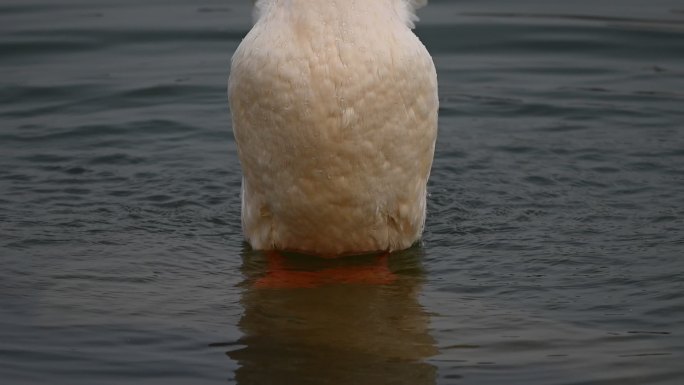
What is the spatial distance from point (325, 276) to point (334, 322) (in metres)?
0.69

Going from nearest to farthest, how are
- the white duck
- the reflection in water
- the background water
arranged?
the reflection in water
the background water
the white duck

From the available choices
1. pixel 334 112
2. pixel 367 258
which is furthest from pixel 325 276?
pixel 334 112

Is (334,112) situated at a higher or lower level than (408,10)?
lower

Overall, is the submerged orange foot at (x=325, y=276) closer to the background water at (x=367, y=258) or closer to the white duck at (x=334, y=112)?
the background water at (x=367, y=258)

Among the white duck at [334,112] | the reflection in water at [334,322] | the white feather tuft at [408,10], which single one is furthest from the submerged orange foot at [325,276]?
the white feather tuft at [408,10]

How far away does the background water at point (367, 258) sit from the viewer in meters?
5.88

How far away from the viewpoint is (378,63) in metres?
6.34

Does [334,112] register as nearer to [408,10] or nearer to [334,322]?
[408,10]

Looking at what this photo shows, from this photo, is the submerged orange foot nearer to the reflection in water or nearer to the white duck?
the reflection in water

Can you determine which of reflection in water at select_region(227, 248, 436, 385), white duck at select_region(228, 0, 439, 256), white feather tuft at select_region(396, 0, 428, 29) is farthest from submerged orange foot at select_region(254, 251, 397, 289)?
white feather tuft at select_region(396, 0, 428, 29)

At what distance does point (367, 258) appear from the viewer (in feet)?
23.5

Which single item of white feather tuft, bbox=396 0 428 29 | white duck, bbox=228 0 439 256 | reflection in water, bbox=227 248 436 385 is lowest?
reflection in water, bbox=227 248 436 385

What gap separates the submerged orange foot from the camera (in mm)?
6887

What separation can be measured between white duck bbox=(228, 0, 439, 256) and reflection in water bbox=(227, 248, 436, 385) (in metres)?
0.25
